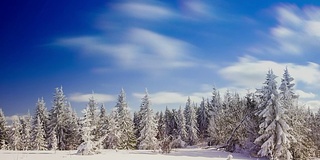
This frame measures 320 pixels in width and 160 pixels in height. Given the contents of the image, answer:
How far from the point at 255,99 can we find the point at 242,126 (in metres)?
4.45

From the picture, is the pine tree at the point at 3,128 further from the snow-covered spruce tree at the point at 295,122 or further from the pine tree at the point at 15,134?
the snow-covered spruce tree at the point at 295,122

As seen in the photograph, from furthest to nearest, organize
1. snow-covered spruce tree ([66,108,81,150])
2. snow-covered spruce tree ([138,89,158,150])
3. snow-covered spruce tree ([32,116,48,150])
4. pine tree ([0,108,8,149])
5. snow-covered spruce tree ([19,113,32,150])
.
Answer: pine tree ([0,108,8,149]), snow-covered spruce tree ([19,113,32,150]), snow-covered spruce tree ([138,89,158,150]), snow-covered spruce tree ([66,108,81,150]), snow-covered spruce tree ([32,116,48,150])

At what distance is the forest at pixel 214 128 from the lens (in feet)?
135

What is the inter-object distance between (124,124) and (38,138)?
54.6 feet

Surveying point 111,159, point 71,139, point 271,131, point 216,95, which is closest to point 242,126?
point 271,131

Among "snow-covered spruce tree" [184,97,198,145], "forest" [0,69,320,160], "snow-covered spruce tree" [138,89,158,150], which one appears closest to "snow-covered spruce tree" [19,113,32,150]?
"forest" [0,69,320,160]

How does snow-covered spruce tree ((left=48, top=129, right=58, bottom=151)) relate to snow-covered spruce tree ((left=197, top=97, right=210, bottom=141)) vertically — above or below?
below

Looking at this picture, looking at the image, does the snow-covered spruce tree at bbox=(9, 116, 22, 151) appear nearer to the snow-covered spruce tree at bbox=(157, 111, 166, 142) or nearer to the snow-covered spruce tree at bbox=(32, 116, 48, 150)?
the snow-covered spruce tree at bbox=(32, 116, 48, 150)

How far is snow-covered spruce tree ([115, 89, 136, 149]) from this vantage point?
66.1 metres

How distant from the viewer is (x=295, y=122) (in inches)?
1713

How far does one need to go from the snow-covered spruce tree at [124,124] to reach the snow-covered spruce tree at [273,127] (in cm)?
3026

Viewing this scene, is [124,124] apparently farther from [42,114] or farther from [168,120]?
[168,120]

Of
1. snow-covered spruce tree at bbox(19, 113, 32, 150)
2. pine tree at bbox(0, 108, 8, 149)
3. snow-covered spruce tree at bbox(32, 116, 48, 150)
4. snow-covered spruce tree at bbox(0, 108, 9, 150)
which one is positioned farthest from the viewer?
pine tree at bbox(0, 108, 8, 149)

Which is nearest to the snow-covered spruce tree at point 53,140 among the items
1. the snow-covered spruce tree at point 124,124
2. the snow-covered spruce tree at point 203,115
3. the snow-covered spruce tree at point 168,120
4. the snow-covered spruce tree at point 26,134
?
the snow-covered spruce tree at point 26,134
